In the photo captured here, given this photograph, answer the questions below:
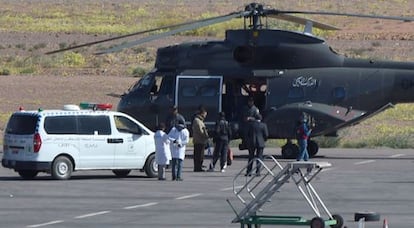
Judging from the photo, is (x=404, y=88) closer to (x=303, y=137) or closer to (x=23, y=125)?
(x=303, y=137)

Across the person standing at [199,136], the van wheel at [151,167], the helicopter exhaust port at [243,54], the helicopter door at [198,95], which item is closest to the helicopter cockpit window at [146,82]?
the helicopter door at [198,95]

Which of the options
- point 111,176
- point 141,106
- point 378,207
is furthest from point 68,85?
point 378,207

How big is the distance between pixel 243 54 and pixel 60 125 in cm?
805

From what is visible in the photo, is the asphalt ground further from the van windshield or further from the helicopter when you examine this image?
the helicopter

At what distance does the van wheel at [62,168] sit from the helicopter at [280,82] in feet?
22.8

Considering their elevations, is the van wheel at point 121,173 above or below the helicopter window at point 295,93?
below

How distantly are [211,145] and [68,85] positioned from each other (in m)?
21.4

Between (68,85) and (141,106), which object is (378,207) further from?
(68,85)

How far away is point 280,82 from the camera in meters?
33.8

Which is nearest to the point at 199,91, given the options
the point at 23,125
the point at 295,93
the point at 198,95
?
the point at 198,95

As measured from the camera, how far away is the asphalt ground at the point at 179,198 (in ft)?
65.3

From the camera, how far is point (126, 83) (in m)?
55.8

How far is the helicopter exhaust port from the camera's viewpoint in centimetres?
3366

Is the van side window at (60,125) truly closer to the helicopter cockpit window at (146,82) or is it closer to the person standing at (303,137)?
the person standing at (303,137)
